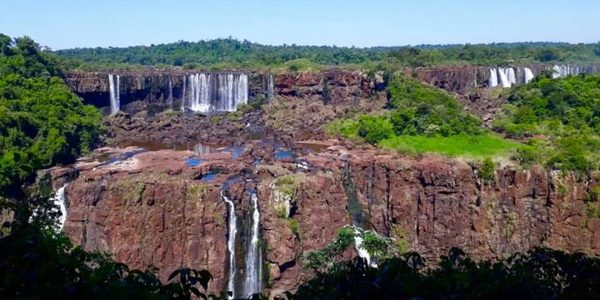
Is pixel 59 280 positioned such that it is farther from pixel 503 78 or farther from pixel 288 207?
pixel 503 78

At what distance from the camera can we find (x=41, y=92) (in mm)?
40844

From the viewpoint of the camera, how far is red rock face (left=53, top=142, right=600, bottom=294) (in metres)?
26.6

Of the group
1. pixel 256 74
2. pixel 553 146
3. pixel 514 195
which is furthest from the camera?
pixel 256 74

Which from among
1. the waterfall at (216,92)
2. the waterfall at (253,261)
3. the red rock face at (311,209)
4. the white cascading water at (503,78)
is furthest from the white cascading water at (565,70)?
the waterfall at (253,261)

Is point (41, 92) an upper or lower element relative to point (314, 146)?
upper

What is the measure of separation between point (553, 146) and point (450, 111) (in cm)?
828

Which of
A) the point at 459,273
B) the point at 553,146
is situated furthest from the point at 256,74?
the point at 459,273

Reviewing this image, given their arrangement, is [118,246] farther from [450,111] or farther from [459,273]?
[450,111]

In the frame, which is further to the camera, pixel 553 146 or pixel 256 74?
pixel 256 74

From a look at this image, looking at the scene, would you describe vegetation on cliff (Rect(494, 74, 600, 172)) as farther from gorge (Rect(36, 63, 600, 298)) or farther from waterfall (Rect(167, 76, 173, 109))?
waterfall (Rect(167, 76, 173, 109))

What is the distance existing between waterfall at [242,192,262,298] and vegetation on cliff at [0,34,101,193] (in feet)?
34.2

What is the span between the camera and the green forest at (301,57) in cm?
Answer: 6588

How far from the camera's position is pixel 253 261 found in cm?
2692

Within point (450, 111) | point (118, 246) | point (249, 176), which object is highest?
point (450, 111)
